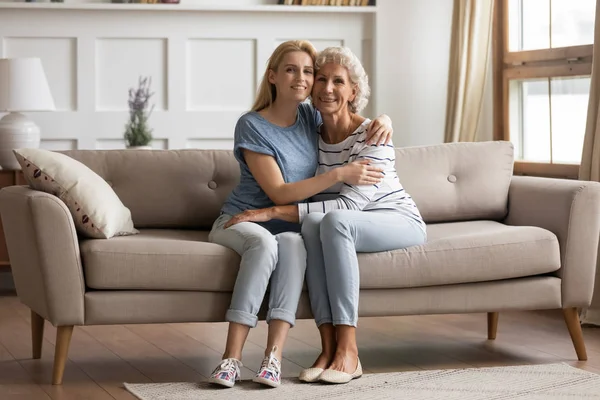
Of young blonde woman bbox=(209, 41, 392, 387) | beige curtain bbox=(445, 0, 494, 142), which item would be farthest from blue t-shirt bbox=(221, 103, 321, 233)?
beige curtain bbox=(445, 0, 494, 142)

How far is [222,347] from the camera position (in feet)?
11.8

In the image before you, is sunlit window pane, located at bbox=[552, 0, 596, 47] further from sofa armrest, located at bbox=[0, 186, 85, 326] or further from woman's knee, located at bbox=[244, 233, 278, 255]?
sofa armrest, located at bbox=[0, 186, 85, 326]

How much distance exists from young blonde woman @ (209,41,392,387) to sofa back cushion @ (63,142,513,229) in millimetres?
262

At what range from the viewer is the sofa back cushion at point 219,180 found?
3.54 m

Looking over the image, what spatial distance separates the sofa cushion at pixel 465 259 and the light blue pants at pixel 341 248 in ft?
0.14

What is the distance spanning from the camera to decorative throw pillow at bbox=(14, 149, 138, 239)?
10.0 feet

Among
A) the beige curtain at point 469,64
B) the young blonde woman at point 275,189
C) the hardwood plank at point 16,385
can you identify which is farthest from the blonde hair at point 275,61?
the beige curtain at point 469,64

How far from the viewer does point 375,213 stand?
10.2 feet

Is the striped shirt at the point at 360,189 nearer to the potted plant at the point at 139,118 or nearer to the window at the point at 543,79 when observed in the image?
the window at the point at 543,79

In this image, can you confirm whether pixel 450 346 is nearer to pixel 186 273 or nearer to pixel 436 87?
pixel 186 273

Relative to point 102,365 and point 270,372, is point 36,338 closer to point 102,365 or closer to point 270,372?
point 102,365

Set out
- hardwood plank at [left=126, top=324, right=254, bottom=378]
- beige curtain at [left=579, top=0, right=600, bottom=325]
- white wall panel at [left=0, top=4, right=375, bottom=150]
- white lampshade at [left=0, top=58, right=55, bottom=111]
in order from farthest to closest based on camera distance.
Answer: white wall panel at [left=0, top=4, right=375, bottom=150] < white lampshade at [left=0, top=58, right=55, bottom=111] < beige curtain at [left=579, top=0, right=600, bottom=325] < hardwood plank at [left=126, top=324, right=254, bottom=378]

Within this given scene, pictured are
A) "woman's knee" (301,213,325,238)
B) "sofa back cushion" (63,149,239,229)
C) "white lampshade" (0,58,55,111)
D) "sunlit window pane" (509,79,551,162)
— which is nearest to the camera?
"woman's knee" (301,213,325,238)

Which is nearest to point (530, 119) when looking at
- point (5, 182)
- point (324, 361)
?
point (324, 361)
